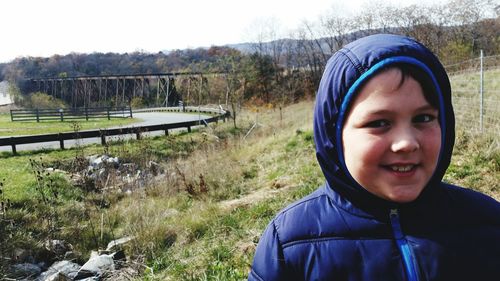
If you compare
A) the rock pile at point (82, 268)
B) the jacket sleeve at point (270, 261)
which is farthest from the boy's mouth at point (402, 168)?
the rock pile at point (82, 268)

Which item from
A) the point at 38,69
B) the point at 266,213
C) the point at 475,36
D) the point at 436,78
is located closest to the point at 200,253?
the point at 266,213

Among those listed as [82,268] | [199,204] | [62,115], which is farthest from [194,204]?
[62,115]

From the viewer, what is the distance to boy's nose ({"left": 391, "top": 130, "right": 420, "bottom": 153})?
1.33 meters

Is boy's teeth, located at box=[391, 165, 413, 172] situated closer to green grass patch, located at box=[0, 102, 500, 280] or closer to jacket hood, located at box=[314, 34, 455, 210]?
jacket hood, located at box=[314, 34, 455, 210]

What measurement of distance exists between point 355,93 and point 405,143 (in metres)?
0.23

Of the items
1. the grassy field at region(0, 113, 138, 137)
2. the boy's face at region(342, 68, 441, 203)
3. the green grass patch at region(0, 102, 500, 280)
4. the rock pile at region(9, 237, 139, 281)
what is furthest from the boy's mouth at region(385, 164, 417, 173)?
the grassy field at region(0, 113, 138, 137)

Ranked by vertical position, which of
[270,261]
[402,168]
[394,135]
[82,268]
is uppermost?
[394,135]

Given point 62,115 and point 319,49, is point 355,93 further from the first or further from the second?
point 319,49

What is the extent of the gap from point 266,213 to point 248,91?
41696 millimetres

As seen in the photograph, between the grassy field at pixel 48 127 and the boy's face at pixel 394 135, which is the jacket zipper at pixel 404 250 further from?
the grassy field at pixel 48 127

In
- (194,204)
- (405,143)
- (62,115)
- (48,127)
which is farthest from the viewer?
(62,115)

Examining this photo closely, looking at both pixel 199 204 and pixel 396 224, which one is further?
pixel 199 204

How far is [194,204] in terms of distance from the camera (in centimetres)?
730

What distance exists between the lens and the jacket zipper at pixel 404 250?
1.44 metres
